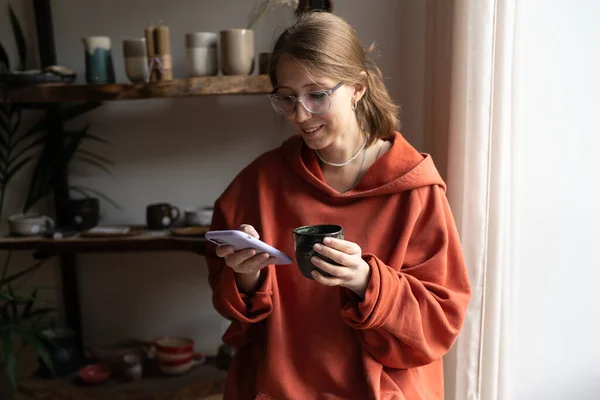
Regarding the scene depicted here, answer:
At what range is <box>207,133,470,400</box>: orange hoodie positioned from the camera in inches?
49.3

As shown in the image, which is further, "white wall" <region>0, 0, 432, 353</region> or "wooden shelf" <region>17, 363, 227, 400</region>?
"white wall" <region>0, 0, 432, 353</region>

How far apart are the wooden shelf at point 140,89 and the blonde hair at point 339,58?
11.5 inches

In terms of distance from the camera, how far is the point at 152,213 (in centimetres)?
195

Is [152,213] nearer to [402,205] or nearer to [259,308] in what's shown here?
[259,308]

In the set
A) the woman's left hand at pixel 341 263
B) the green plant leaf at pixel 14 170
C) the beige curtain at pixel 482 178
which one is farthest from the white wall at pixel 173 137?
the woman's left hand at pixel 341 263

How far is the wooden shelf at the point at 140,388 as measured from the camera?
6.10ft

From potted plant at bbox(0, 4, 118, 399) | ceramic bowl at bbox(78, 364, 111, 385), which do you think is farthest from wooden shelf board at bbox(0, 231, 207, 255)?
ceramic bowl at bbox(78, 364, 111, 385)

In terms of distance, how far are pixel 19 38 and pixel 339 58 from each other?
4.36 feet

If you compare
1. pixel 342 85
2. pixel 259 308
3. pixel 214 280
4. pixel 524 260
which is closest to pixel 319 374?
pixel 259 308

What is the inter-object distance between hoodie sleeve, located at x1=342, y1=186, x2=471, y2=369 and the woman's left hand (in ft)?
0.13

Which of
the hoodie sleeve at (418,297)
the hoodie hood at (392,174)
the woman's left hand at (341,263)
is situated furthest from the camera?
the hoodie hood at (392,174)

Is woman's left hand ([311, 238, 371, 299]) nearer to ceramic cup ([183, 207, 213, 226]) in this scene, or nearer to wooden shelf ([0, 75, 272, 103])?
wooden shelf ([0, 75, 272, 103])

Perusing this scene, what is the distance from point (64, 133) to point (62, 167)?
124 mm

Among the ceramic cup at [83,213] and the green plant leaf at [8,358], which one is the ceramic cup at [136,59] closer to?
the ceramic cup at [83,213]
